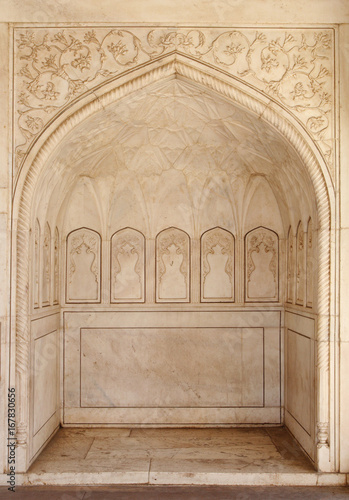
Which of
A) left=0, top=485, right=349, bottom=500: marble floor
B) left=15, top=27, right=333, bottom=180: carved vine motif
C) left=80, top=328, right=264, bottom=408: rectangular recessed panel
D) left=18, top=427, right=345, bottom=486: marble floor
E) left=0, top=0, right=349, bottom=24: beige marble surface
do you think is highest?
left=0, top=0, right=349, bottom=24: beige marble surface

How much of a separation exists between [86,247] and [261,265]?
1976mm

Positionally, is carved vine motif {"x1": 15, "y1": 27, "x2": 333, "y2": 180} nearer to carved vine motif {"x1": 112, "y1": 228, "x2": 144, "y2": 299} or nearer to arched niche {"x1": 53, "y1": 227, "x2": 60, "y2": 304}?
arched niche {"x1": 53, "y1": 227, "x2": 60, "y2": 304}

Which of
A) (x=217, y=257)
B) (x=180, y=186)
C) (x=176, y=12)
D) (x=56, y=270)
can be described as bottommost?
(x=56, y=270)

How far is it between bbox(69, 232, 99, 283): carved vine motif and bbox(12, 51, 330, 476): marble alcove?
1 cm

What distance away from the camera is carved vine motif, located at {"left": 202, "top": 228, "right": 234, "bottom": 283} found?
238 inches

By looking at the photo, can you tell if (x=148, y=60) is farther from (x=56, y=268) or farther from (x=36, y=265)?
(x=56, y=268)

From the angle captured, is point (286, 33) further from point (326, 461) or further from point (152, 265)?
point (326, 461)

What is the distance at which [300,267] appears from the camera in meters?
5.41

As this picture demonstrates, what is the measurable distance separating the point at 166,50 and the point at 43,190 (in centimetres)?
163

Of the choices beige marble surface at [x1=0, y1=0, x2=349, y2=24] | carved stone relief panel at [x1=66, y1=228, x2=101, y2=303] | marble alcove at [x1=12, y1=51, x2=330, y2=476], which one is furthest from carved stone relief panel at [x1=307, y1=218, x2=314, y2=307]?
carved stone relief panel at [x1=66, y1=228, x2=101, y2=303]

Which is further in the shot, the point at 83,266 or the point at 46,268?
the point at 83,266

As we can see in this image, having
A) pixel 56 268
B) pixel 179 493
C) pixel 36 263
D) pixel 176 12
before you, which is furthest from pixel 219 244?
pixel 179 493

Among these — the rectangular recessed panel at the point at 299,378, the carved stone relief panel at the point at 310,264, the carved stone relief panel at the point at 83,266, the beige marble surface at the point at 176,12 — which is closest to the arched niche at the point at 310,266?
the carved stone relief panel at the point at 310,264

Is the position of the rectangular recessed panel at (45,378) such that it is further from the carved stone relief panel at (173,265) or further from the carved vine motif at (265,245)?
the carved vine motif at (265,245)
